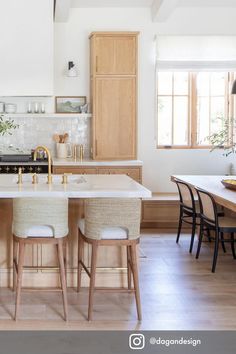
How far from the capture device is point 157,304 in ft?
11.9

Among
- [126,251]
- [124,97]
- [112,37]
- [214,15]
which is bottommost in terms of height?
[126,251]

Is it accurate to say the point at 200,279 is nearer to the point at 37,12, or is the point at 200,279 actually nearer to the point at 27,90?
the point at 27,90

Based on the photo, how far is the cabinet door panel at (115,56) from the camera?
6.30 m

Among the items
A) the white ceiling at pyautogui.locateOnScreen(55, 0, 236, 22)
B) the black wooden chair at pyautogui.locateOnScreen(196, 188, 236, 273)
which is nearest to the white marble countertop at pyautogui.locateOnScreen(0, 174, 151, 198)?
the black wooden chair at pyautogui.locateOnScreen(196, 188, 236, 273)

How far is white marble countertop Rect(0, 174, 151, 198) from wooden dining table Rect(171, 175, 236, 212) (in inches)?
37.5

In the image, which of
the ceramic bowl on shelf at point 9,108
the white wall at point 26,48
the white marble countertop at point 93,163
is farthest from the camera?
the ceramic bowl on shelf at point 9,108

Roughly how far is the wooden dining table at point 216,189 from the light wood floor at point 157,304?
2.30ft

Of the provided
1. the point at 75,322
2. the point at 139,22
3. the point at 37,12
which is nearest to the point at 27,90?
the point at 37,12

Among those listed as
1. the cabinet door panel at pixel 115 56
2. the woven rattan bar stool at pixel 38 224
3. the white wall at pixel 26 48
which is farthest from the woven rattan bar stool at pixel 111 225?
the cabinet door panel at pixel 115 56

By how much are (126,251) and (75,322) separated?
786 millimetres

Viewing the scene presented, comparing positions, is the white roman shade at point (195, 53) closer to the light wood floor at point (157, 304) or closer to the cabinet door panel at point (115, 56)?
the cabinet door panel at point (115, 56)

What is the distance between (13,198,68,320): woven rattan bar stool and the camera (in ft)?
10.8

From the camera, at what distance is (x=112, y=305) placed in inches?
141
